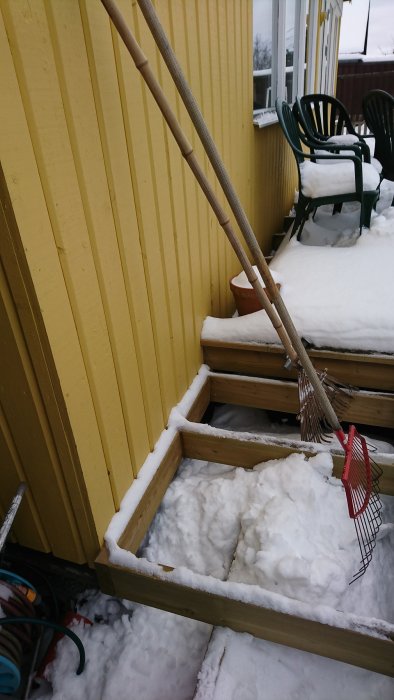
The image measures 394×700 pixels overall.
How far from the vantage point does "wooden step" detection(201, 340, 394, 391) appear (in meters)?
2.21

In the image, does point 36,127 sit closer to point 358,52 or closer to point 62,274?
point 62,274

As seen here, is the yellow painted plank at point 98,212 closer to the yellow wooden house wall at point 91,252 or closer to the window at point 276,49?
the yellow wooden house wall at point 91,252

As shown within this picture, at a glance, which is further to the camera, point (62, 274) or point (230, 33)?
point (230, 33)

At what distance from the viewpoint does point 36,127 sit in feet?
3.42

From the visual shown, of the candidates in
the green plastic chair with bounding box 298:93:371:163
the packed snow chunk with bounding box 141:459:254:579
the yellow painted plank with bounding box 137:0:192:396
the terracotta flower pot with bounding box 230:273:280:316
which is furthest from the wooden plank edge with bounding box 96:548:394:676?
the green plastic chair with bounding box 298:93:371:163

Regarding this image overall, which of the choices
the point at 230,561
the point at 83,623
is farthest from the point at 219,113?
the point at 83,623

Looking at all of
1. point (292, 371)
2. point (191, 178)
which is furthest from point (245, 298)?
point (191, 178)

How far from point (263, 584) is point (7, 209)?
1.44 meters

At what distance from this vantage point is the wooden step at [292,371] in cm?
221

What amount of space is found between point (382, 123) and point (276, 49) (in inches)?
52.8

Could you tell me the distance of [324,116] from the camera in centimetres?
507

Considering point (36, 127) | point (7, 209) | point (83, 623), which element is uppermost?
point (36, 127)

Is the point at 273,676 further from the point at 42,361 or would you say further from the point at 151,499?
the point at 42,361

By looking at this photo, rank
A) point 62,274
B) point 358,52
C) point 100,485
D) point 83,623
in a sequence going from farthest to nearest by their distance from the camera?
point 358,52
point 83,623
point 100,485
point 62,274
